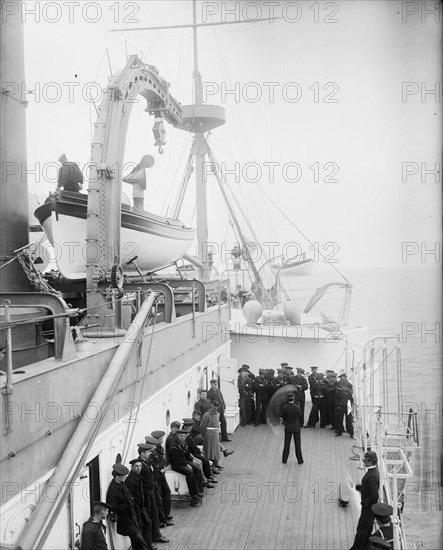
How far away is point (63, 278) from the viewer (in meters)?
13.4

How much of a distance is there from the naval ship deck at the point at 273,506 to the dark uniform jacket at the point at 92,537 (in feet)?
6.35

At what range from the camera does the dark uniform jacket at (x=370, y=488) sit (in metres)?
7.66

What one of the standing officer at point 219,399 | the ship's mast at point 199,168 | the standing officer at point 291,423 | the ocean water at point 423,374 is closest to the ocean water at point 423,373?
the ocean water at point 423,374

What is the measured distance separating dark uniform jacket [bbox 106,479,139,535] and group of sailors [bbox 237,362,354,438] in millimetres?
7434

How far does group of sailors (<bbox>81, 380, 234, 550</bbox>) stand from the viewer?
6980mm

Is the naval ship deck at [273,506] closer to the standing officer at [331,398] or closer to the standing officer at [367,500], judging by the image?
the standing officer at [367,500]

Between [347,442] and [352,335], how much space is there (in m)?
7.61

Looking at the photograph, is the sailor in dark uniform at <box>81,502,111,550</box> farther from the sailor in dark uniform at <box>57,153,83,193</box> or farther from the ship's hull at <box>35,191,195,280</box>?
the sailor in dark uniform at <box>57,153,83,193</box>

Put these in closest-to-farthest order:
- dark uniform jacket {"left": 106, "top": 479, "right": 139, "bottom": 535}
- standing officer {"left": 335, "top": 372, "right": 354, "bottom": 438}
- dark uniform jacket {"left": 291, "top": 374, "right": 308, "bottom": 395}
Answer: dark uniform jacket {"left": 106, "top": 479, "right": 139, "bottom": 535} < standing officer {"left": 335, "top": 372, "right": 354, "bottom": 438} < dark uniform jacket {"left": 291, "top": 374, "right": 308, "bottom": 395}

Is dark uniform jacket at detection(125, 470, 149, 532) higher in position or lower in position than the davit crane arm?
lower

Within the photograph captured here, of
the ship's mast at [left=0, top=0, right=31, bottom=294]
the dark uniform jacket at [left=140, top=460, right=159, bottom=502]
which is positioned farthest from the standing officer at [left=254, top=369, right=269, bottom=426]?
the ship's mast at [left=0, top=0, right=31, bottom=294]

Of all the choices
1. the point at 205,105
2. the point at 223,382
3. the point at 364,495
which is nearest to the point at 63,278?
the point at 223,382

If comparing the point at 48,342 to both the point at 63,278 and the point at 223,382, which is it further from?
the point at 223,382

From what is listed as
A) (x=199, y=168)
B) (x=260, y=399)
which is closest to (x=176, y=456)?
(x=260, y=399)
